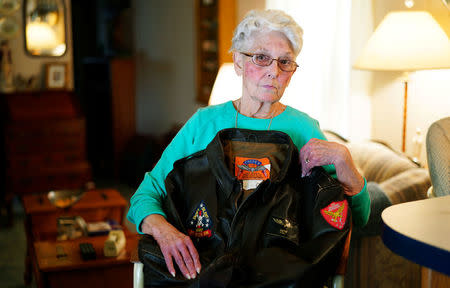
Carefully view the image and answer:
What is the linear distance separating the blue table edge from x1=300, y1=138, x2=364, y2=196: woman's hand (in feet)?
1.20

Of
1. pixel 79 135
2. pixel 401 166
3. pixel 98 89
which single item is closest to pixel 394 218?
pixel 401 166

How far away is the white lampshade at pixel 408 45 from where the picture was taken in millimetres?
2271

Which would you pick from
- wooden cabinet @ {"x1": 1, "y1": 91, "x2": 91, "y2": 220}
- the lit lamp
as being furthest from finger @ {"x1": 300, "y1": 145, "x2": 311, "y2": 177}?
wooden cabinet @ {"x1": 1, "y1": 91, "x2": 91, "y2": 220}

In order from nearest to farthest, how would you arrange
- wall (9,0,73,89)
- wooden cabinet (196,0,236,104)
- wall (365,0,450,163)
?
1. wall (365,0,450,163)
2. wooden cabinet (196,0,236,104)
3. wall (9,0,73,89)

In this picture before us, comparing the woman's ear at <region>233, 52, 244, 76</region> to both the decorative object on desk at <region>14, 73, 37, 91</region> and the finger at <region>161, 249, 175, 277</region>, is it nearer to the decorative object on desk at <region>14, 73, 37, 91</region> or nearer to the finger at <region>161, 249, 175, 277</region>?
the finger at <region>161, 249, 175, 277</region>

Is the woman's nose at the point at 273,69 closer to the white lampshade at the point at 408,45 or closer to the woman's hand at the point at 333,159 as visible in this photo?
the woman's hand at the point at 333,159

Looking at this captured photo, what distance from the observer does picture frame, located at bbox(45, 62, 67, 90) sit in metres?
5.22

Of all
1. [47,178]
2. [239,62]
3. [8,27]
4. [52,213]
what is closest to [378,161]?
[239,62]

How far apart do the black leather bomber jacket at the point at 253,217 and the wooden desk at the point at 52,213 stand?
170cm

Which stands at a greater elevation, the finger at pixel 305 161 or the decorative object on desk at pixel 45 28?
the decorative object on desk at pixel 45 28

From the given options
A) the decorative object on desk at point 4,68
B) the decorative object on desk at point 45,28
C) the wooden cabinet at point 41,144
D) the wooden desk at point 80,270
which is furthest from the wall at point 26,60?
the wooden desk at point 80,270

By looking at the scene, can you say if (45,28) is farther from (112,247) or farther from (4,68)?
(112,247)

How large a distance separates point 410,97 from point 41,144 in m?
3.34

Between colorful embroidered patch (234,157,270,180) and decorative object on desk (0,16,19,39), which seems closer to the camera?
colorful embroidered patch (234,157,270,180)
